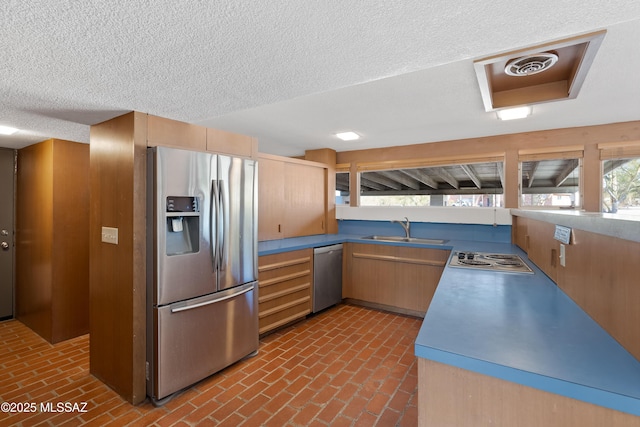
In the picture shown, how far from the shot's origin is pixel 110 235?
2119 mm

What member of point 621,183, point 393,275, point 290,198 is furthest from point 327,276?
point 621,183

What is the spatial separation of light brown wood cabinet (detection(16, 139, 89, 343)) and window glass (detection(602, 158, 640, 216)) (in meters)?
5.06

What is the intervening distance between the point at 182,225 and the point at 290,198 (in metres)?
1.92

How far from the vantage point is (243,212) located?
8.11ft

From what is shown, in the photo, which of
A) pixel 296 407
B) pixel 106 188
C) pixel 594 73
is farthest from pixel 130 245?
pixel 594 73

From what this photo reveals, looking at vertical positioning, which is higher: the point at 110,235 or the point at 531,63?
the point at 531,63

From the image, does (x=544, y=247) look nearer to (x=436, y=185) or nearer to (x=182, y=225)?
(x=182, y=225)

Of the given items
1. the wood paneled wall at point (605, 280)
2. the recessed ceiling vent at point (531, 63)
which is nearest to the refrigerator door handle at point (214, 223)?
the recessed ceiling vent at point (531, 63)

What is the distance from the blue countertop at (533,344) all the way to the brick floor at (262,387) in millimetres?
995

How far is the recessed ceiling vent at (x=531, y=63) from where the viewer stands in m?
1.54

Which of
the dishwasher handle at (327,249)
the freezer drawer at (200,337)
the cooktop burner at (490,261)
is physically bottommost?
the freezer drawer at (200,337)

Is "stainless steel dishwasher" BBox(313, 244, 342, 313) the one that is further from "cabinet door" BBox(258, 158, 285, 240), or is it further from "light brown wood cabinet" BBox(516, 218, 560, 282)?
"light brown wood cabinet" BBox(516, 218, 560, 282)

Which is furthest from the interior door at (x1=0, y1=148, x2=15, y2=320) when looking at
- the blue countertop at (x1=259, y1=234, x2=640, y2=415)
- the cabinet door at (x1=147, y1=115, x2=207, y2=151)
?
the blue countertop at (x1=259, y1=234, x2=640, y2=415)

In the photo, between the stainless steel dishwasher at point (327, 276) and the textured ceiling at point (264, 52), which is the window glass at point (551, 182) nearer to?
the textured ceiling at point (264, 52)
